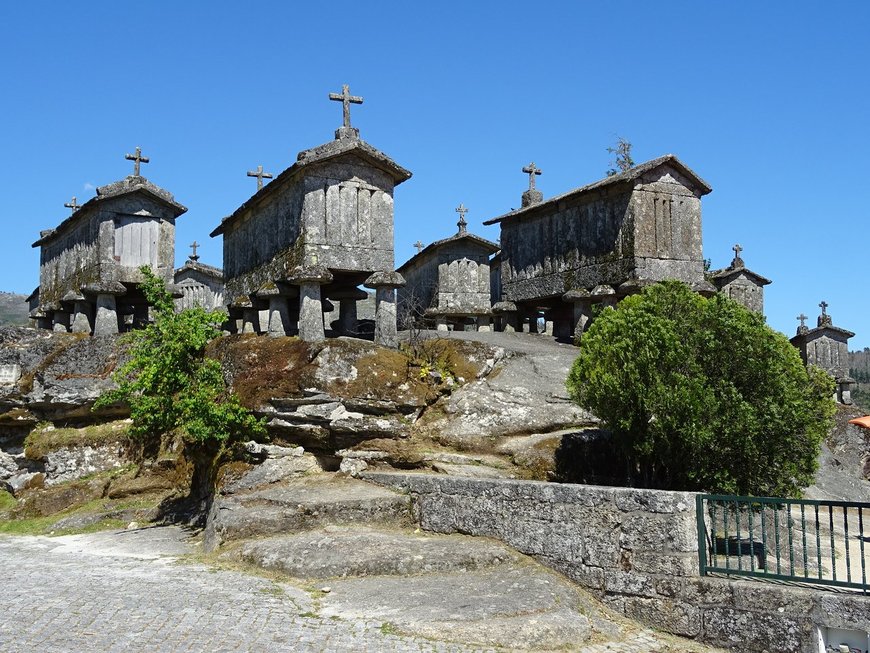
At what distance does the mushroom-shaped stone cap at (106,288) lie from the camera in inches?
690

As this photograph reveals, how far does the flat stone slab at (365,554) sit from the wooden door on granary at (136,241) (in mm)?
10276

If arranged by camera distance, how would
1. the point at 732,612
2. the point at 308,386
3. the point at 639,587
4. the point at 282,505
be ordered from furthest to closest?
the point at 308,386
the point at 282,505
the point at 639,587
the point at 732,612

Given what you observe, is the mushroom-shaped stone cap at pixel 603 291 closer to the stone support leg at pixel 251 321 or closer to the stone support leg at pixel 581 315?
the stone support leg at pixel 581 315

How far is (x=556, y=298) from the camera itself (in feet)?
61.3

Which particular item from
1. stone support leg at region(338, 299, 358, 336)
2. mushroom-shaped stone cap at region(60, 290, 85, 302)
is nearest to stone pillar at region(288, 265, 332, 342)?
stone support leg at region(338, 299, 358, 336)

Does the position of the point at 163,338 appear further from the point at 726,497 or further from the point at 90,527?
the point at 726,497

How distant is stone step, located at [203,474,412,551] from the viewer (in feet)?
33.9

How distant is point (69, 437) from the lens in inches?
597

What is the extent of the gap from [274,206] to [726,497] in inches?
415

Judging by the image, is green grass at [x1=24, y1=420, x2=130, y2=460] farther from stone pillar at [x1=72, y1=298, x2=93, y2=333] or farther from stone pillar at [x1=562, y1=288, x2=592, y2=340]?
stone pillar at [x1=562, y1=288, x2=592, y2=340]

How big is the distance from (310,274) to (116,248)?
6.59 m

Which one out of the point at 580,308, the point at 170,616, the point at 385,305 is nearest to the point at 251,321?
the point at 385,305

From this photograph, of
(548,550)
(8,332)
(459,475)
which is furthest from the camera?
(8,332)

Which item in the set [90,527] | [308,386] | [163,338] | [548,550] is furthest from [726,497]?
[90,527]
